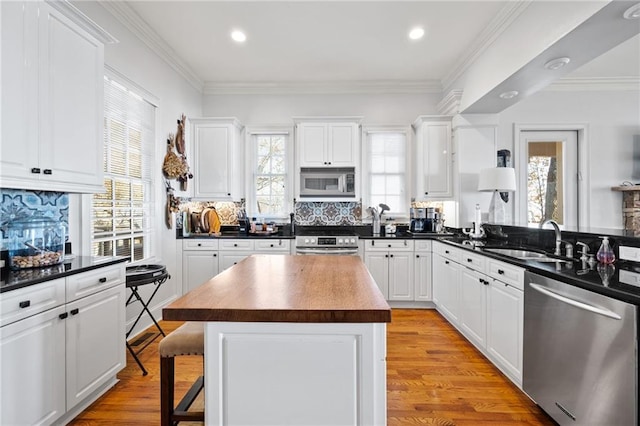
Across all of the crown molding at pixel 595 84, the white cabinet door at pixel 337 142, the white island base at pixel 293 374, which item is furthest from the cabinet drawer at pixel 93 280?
the crown molding at pixel 595 84

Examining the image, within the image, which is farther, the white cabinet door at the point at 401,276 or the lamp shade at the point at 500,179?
the white cabinet door at the point at 401,276

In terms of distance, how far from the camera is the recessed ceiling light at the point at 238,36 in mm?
3361

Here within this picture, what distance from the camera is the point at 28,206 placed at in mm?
2084

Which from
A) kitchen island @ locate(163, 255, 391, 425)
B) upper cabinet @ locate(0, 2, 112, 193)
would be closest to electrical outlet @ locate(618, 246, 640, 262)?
kitchen island @ locate(163, 255, 391, 425)

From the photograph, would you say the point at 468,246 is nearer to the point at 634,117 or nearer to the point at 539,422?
the point at 539,422

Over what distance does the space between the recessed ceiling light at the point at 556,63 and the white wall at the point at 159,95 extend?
3783mm

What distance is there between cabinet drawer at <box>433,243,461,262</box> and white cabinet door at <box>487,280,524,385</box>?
73 cm

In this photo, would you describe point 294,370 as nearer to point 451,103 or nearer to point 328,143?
point 328,143

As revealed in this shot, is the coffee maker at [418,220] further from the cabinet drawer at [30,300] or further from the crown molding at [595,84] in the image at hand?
the cabinet drawer at [30,300]

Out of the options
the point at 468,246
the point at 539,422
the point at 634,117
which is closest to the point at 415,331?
the point at 468,246

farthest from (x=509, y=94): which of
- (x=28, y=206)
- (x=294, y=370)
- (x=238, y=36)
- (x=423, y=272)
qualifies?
(x=28, y=206)

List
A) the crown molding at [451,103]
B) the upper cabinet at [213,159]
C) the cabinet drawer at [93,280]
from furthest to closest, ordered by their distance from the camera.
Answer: the upper cabinet at [213,159] → the crown molding at [451,103] → the cabinet drawer at [93,280]

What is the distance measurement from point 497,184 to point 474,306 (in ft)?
4.91

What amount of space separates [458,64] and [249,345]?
164 inches
